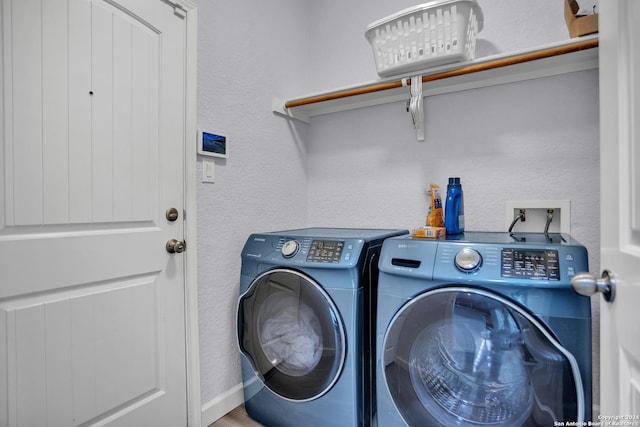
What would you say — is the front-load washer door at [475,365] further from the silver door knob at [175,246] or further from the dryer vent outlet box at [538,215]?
the silver door knob at [175,246]

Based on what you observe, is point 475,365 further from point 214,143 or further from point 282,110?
point 282,110

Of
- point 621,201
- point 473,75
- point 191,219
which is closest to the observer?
point 621,201

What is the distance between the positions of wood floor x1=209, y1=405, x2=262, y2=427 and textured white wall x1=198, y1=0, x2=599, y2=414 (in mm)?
138

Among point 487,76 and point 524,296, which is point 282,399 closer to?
point 524,296

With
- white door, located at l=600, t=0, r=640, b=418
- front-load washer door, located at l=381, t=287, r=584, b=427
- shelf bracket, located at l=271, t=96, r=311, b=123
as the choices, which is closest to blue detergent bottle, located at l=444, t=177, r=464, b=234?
front-load washer door, located at l=381, t=287, r=584, b=427

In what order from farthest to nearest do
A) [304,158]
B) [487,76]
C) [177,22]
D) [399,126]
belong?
[304,158] < [399,126] < [487,76] < [177,22]

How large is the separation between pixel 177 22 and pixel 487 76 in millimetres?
1450

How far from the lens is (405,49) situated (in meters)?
1.50

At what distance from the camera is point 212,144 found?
1.56 metres

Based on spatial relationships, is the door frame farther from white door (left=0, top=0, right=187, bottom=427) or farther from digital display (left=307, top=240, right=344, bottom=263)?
digital display (left=307, top=240, right=344, bottom=263)

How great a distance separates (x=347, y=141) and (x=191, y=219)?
3.56 ft

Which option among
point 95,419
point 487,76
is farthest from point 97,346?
point 487,76

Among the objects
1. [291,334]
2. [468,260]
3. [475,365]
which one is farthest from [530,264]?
[291,334]

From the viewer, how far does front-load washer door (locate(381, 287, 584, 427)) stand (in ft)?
3.06
